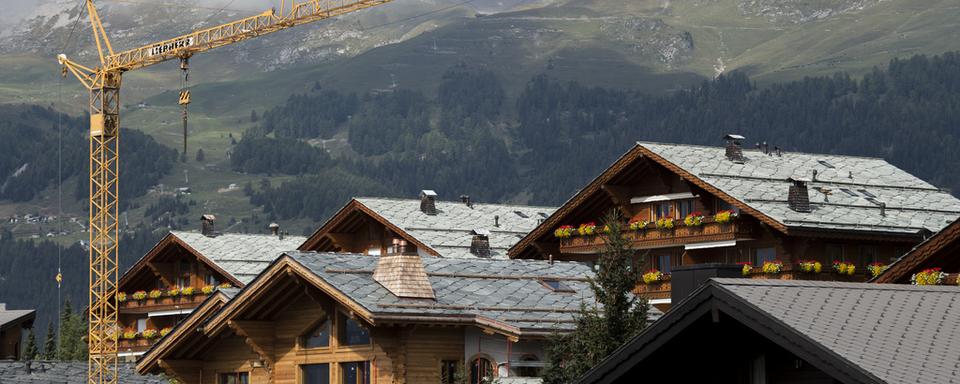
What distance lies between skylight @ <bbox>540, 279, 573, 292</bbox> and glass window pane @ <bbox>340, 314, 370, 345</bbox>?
594 centimetres

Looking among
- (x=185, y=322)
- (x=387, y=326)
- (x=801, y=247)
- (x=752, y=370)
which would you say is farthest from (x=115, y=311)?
(x=752, y=370)

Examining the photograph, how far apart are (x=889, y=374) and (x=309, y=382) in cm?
2744

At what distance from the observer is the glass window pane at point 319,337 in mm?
45438

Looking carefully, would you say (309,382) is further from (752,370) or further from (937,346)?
(937,346)

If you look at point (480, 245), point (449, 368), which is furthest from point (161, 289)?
point (449, 368)

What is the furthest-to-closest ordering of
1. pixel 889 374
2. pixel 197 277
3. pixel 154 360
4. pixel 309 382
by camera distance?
1. pixel 197 277
2. pixel 154 360
3. pixel 309 382
4. pixel 889 374

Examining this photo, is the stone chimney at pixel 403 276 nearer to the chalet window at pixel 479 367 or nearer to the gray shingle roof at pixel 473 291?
the gray shingle roof at pixel 473 291

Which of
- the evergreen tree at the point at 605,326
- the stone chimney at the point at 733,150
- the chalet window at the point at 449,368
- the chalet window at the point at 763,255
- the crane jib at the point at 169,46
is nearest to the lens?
the evergreen tree at the point at 605,326

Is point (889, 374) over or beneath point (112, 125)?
beneath

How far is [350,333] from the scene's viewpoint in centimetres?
4497

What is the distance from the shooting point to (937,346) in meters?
21.4

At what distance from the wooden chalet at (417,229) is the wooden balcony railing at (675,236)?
6.77 metres

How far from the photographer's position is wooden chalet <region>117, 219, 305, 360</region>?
94.8 m

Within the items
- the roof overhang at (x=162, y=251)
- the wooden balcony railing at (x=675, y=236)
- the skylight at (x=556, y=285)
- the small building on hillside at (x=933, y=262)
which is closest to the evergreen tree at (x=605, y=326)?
the small building on hillside at (x=933, y=262)
